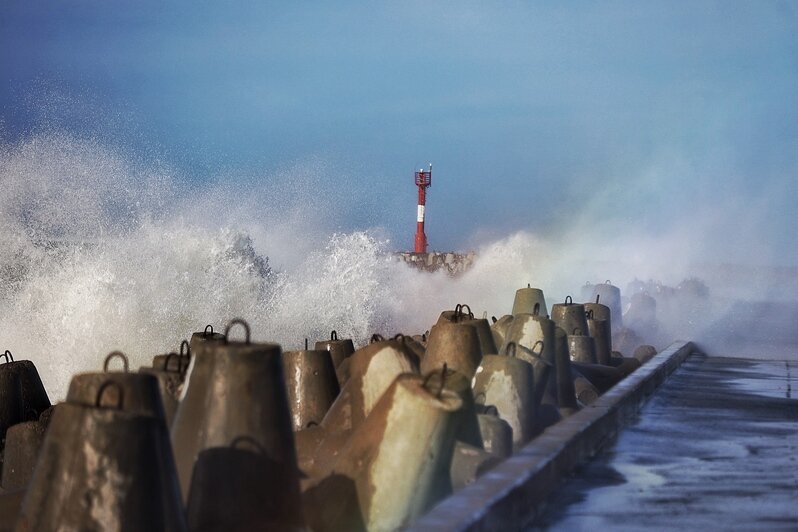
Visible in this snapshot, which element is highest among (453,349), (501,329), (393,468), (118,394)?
(501,329)

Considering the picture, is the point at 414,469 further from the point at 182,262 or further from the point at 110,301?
the point at 182,262

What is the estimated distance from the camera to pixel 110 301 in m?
20.8

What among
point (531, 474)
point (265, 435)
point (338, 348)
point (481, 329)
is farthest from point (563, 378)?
point (265, 435)

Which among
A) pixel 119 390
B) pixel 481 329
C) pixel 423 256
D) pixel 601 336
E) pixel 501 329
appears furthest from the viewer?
pixel 423 256

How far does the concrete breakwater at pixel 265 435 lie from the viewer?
3.37 meters

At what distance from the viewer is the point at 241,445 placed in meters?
3.89

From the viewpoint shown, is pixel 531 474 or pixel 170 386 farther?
pixel 170 386

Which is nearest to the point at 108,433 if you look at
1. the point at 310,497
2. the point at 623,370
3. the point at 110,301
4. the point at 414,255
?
the point at 310,497

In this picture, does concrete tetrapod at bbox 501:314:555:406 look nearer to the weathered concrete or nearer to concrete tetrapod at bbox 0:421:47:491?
the weathered concrete

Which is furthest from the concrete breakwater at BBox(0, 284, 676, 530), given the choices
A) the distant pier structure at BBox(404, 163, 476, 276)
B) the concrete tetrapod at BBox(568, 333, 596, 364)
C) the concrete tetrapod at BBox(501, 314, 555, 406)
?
the distant pier structure at BBox(404, 163, 476, 276)

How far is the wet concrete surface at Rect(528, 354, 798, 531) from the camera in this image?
4789 millimetres

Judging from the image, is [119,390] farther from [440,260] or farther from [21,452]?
[440,260]

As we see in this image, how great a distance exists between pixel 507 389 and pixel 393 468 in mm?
2229

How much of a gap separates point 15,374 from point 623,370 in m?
5.14
